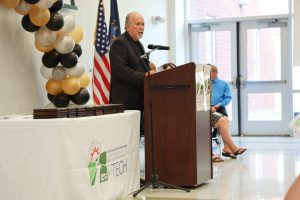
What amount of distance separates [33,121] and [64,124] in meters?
0.19

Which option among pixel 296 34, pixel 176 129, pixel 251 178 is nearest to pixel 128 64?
pixel 176 129

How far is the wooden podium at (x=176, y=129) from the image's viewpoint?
13.4 ft

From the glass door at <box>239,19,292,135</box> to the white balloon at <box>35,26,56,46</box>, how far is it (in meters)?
6.13

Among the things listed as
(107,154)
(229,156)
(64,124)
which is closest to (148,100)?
(107,154)

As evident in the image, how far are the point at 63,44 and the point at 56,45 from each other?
0.06 meters

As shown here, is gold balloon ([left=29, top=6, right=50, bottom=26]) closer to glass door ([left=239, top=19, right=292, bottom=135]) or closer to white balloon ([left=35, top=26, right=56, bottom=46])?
white balloon ([left=35, top=26, right=56, bottom=46])

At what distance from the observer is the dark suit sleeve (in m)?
4.26

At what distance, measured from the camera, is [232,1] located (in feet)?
32.1

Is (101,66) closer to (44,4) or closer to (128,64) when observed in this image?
(128,64)

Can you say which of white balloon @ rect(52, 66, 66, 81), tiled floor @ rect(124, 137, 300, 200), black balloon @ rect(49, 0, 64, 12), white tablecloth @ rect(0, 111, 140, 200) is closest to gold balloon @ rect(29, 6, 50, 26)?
black balloon @ rect(49, 0, 64, 12)

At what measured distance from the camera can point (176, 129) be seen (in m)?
4.18

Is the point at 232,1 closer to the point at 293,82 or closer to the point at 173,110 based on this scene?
the point at 293,82

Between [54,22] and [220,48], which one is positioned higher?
[220,48]

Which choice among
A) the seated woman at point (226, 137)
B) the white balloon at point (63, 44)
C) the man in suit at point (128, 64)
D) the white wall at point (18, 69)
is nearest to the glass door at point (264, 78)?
the seated woman at point (226, 137)
